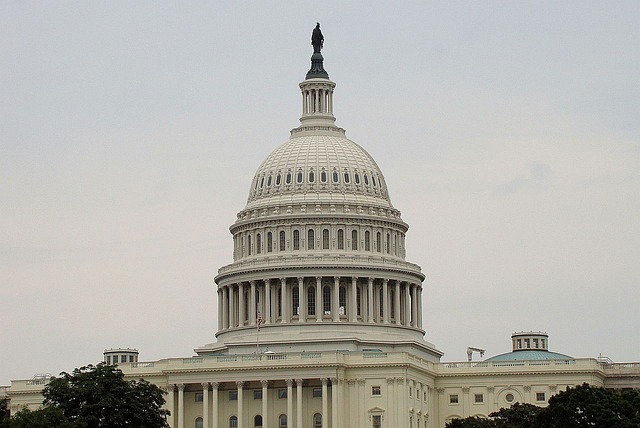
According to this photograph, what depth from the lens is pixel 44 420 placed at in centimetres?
16538

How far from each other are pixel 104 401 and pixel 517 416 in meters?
41.8

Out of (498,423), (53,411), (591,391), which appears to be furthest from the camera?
(498,423)

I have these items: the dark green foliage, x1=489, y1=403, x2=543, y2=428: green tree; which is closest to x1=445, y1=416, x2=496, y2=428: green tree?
x1=489, y1=403, x2=543, y2=428: green tree

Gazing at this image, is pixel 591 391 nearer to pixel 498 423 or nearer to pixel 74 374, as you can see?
pixel 498 423

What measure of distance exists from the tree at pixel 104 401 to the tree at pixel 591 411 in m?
35.0

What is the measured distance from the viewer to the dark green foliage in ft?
541

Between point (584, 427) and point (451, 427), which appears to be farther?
point (451, 427)

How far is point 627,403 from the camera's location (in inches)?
7008

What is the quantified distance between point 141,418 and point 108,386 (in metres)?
4.40

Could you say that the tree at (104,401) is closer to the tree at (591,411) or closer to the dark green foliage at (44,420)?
the dark green foliage at (44,420)

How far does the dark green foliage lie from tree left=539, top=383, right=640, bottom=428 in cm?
4308

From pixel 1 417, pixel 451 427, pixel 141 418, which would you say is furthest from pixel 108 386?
pixel 451 427

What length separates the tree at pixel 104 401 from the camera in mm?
174500

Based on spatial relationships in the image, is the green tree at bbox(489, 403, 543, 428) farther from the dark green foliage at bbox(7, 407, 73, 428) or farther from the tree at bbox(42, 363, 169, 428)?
the dark green foliage at bbox(7, 407, 73, 428)
